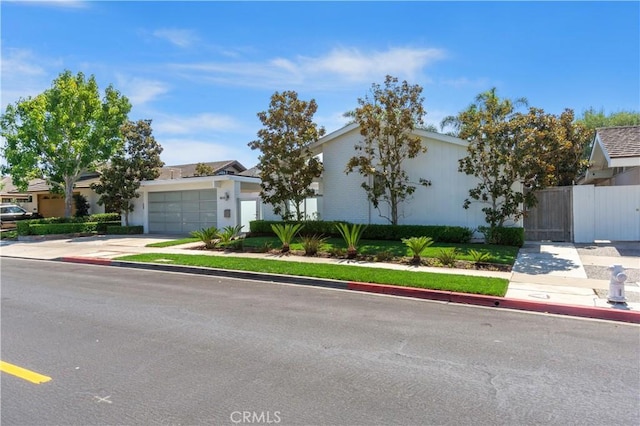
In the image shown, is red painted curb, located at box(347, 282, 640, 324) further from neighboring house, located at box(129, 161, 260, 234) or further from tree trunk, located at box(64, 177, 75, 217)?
tree trunk, located at box(64, 177, 75, 217)

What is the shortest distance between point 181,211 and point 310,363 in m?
21.3

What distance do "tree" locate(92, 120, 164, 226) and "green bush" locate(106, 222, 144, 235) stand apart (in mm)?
1289

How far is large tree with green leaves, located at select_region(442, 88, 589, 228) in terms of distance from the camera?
13.4m

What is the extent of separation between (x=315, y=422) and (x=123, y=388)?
6.48ft

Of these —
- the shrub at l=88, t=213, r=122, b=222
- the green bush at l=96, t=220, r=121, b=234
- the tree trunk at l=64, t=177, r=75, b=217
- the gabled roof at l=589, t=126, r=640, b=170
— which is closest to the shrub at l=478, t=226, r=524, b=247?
the gabled roof at l=589, t=126, r=640, b=170

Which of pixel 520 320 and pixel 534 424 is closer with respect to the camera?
pixel 534 424

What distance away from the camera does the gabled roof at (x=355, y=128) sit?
1645 cm

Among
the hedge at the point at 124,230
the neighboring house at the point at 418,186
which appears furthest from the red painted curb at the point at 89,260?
the hedge at the point at 124,230

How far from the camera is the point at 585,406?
3.84 metres

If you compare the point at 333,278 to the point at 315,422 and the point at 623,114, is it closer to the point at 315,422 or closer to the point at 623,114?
the point at 315,422

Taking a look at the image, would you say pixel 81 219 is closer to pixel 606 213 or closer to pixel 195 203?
pixel 195 203

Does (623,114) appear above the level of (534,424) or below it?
above

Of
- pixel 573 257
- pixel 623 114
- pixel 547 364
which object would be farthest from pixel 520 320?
pixel 623 114

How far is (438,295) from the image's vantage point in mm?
8438
